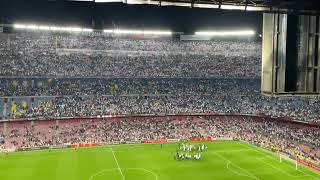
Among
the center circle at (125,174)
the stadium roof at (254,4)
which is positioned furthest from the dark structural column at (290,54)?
the center circle at (125,174)

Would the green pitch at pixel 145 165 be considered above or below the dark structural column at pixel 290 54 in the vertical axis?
below

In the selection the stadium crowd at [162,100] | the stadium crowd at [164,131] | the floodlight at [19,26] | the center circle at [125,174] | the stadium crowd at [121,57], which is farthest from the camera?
the floodlight at [19,26]

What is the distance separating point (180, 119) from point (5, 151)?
26.1 m

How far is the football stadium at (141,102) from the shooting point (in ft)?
121

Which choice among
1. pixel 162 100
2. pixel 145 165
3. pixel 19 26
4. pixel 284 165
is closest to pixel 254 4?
pixel 145 165

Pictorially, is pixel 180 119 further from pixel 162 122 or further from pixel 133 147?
pixel 133 147

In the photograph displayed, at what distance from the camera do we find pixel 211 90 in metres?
64.3

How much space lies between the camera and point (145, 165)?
37.0 m

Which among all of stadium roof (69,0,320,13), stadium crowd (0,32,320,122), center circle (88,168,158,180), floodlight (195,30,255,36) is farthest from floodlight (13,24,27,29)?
stadium roof (69,0,320,13)

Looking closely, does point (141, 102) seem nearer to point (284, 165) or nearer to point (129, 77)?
point (129, 77)

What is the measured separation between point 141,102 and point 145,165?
22475 millimetres

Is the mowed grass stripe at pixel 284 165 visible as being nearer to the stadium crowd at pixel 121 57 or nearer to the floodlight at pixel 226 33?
the stadium crowd at pixel 121 57

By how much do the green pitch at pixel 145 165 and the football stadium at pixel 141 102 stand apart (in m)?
0.12

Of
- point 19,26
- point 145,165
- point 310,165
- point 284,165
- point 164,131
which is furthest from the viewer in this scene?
point 19,26
